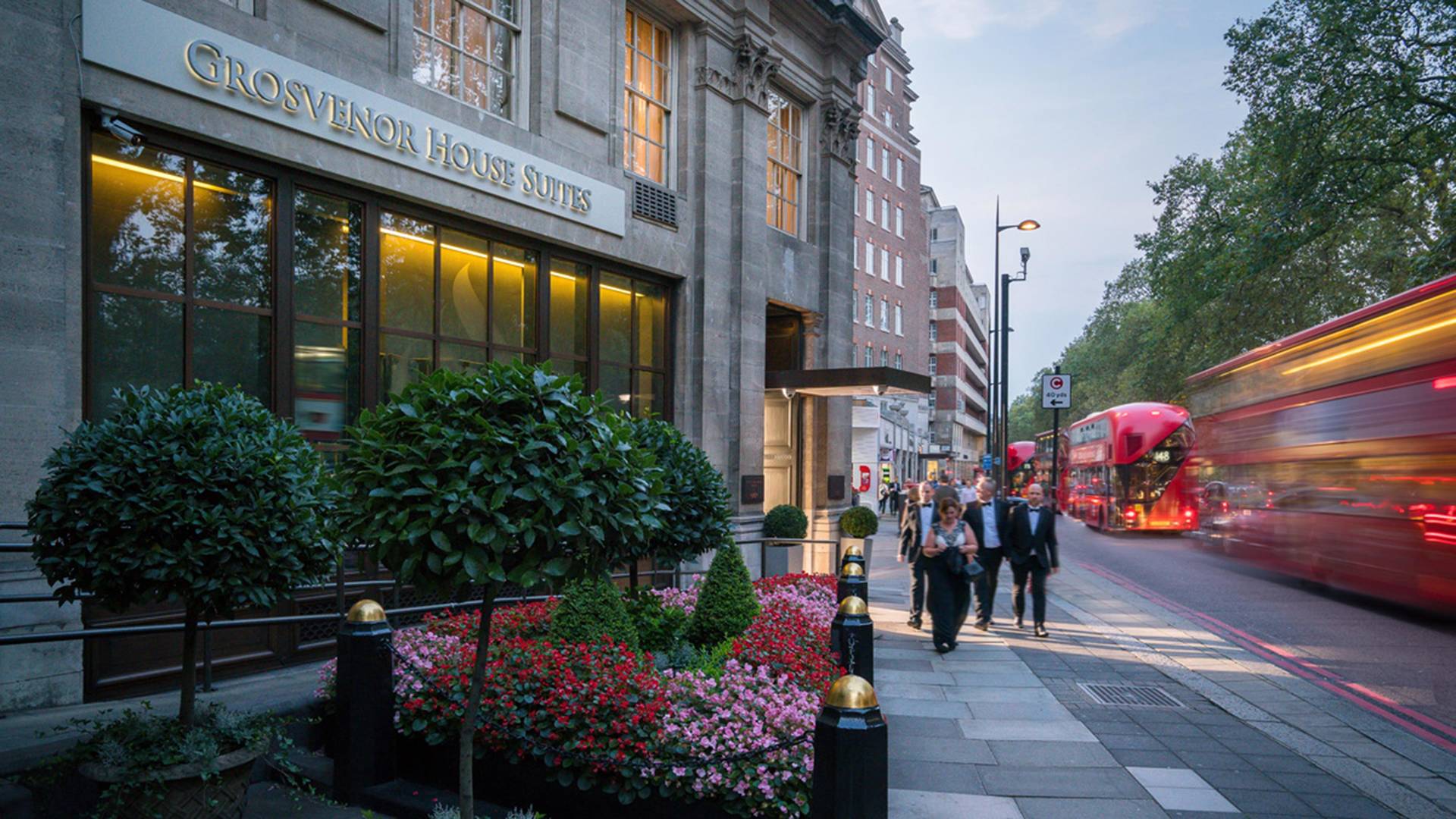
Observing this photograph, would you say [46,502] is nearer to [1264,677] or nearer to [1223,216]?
[1264,677]

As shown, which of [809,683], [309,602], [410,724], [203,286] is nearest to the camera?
[410,724]

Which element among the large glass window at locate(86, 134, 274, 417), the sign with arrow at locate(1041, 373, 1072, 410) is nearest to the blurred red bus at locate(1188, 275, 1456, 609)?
the sign with arrow at locate(1041, 373, 1072, 410)

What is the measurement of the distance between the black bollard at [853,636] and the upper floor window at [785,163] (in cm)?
1182

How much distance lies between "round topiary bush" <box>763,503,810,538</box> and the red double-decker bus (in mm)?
15873

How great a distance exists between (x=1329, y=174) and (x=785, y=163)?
14.4m

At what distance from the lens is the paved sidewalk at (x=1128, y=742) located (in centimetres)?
541

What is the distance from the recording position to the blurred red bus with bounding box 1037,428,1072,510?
37625mm

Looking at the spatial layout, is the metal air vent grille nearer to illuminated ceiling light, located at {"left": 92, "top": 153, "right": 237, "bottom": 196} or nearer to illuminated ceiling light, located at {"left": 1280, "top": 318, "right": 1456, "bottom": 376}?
illuminated ceiling light, located at {"left": 92, "top": 153, "right": 237, "bottom": 196}

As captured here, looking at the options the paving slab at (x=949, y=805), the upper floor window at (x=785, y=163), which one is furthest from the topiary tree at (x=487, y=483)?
the upper floor window at (x=785, y=163)

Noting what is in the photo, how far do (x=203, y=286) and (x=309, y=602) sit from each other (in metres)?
3.19

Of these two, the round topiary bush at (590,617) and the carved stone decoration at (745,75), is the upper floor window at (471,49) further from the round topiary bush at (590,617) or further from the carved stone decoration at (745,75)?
the round topiary bush at (590,617)

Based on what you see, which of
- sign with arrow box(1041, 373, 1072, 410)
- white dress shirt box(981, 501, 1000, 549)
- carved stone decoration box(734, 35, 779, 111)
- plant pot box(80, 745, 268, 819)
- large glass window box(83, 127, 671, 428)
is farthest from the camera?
sign with arrow box(1041, 373, 1072, 410)

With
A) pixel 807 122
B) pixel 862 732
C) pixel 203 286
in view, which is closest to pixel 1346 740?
pixel 862 732

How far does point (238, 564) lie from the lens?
15.1ft
